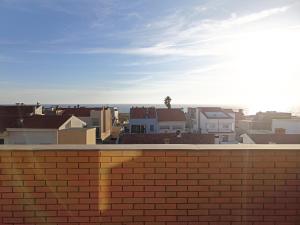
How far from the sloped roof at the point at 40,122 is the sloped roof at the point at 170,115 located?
22056 millimetres

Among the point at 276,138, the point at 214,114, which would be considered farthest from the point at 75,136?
the point at 214,114

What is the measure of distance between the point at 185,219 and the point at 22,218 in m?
1.81

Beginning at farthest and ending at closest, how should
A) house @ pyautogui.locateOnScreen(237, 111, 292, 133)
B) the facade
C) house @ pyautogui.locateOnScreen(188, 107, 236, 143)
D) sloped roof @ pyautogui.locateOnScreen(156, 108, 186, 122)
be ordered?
house @ pyautogui.locateOnScreen(237, 111, 292, 133), house @ pyautogui.locateOnScreen(188, 107, 236, 143), sloped roof @ pyautogui.locateOnScreen(156, 108, 186, 122), the facade

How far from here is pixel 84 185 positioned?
3.98 metres

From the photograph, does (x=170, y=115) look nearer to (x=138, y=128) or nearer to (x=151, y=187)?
(x=138, y=128)

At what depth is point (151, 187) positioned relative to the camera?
400cm

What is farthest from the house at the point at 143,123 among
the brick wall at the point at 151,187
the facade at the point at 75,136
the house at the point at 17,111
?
→ the brick wall at the point at 151,187

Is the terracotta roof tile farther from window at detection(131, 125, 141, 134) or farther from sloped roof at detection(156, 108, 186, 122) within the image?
window at detection(131, 125, 141, 134)

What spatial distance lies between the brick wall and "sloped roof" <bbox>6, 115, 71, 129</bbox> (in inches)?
1042

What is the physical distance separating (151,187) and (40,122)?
28098 millimetres

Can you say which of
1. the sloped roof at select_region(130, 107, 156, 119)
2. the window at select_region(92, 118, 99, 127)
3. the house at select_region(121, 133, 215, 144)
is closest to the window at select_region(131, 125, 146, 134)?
the sloped roof at select_region(130, 107, 156, 119)

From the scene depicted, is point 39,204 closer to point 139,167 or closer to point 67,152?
point 67,152

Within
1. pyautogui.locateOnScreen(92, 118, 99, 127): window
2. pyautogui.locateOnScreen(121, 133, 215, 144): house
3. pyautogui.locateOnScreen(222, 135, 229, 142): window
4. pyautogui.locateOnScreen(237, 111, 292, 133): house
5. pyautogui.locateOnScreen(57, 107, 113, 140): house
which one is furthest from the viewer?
pyautogui.locateOnScreen(237, 111, 292, 133): house

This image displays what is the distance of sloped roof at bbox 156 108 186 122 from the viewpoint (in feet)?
170
